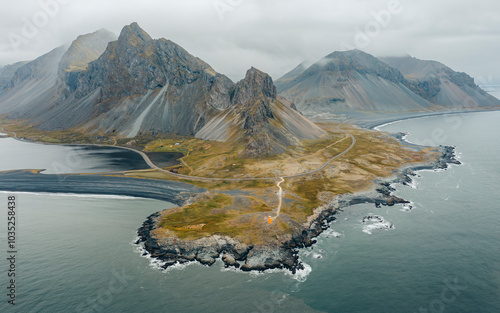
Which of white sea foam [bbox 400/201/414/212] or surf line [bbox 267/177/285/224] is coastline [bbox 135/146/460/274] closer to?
surf line [bbox 267/177/285/224]

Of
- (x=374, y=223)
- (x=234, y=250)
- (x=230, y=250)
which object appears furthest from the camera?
(x=374, y=223)

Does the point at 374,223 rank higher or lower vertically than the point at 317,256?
higher

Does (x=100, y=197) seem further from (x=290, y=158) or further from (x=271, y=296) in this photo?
(x=290, y=158)

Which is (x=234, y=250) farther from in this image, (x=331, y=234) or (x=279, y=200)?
(x=279, y=200)

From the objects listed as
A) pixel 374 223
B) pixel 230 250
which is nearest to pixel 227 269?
pixel 230 250

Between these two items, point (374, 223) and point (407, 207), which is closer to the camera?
point (374, 223)

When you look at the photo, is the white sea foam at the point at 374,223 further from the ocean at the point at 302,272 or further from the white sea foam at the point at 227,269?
the white sea foam at the point at 227,269

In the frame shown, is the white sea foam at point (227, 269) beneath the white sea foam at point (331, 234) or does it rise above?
beneath

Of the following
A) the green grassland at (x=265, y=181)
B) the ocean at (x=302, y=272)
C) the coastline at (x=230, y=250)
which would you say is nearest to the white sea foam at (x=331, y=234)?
the ocean at (x=302, y=272)
